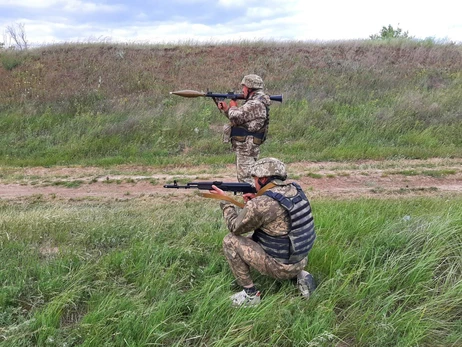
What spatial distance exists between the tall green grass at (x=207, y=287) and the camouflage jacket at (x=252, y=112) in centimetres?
181

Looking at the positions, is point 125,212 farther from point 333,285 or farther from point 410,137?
point 410,137

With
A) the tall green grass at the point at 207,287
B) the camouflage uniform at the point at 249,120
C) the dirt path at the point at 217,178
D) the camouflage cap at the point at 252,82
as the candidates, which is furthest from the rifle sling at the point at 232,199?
the dirt path at the point at 217,178

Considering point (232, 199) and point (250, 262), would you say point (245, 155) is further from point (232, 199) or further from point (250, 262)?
point (250, 262)

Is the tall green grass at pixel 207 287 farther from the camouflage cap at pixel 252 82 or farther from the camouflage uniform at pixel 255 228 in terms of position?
the camouflage cap at pixel 252 82

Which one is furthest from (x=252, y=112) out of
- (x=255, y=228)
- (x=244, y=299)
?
(x=244, y=299)

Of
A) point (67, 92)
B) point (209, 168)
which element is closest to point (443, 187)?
point (209, 168)


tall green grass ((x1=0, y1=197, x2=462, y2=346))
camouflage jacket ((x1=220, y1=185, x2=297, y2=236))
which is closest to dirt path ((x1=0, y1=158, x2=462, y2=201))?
tall green grass ((x1=0, y1=197, x2=462, y2=346))

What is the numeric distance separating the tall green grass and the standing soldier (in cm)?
170

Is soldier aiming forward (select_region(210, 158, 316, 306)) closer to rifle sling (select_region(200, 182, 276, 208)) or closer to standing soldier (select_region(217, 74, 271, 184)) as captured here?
rifle sling (select_region(200, 182, 276, 208))

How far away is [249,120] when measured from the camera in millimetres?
5664

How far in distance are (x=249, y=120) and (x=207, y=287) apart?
3.00 metres

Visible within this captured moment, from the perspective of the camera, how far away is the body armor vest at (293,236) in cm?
308

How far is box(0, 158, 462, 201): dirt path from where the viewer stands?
7.27 meters

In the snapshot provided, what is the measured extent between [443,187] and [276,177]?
5441 mm
